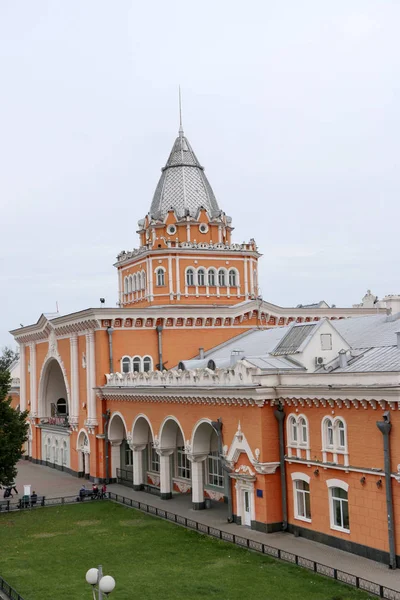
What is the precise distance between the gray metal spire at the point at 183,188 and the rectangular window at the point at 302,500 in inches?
1121

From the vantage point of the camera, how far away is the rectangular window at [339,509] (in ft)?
87.1

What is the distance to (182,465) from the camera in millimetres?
41219

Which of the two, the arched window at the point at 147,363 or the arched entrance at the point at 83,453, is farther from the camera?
the arched entrance at the point at 83,453

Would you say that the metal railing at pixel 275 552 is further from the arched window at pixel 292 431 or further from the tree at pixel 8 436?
the tree at pixel 8 436

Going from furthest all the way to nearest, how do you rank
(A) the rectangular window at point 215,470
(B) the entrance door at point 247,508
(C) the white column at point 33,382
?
(C) the white column at point 33,382, (A) the rectangular window at point 215,470, (B) the entrance door at point 247,508

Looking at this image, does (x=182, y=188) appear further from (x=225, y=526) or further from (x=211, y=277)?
(x=225, y=526)

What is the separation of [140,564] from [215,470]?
39.1 ft

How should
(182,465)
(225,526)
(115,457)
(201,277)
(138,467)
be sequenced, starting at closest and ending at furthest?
(225,526)
(182,465)
(138,467)
(115,457)
(201,277)

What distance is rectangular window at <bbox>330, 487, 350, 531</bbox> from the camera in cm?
2655

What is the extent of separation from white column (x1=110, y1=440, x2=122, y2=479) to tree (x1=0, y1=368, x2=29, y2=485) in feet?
22.7

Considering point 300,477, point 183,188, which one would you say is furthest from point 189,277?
point 300,477

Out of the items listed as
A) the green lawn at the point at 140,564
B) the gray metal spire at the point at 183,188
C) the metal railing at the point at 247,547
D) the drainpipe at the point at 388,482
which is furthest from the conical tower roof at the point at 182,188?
the drainpipe at the point at 388,482

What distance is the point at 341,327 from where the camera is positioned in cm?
3928

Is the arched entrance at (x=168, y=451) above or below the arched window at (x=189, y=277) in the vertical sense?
below
